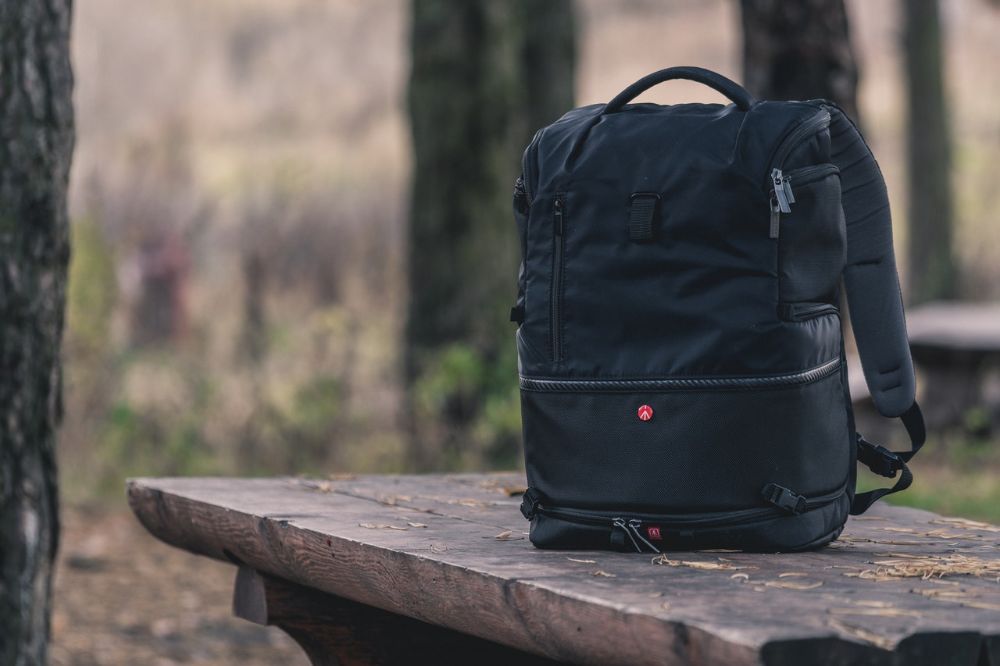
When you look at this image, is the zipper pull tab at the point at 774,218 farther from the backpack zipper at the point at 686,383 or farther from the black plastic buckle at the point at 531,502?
the black plastic buckle at the point at 531,502

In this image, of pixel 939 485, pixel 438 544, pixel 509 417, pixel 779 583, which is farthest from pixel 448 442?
pixel 779 583

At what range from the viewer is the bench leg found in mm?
3041

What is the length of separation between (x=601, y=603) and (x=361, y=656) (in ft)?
4.12

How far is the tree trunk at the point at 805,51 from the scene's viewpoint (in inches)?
233

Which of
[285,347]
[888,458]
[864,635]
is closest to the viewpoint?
[864,635]

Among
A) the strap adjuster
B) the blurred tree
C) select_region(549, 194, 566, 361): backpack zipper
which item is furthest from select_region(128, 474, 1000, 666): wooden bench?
the blurred tree

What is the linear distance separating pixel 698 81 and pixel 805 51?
11.8ft

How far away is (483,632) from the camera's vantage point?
220 cm

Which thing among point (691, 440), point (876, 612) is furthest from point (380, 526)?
point (876, 612)

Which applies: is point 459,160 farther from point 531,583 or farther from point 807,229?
point 531,583

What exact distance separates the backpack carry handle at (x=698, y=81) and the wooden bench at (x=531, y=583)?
721 mm

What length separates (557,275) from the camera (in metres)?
2.48

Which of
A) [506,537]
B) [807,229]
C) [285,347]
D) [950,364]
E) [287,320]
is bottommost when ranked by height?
[950,364]

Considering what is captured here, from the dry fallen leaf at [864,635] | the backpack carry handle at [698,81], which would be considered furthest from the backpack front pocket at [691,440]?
the dry fallen leaf at [864,635]
